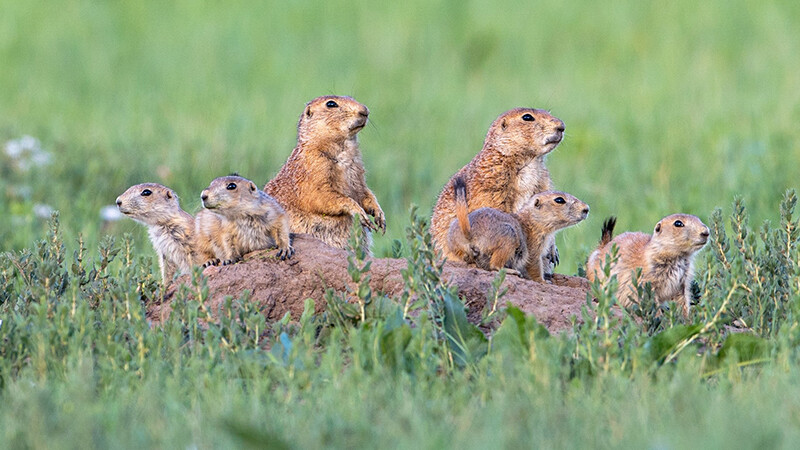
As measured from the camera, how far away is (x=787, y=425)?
3.87 m

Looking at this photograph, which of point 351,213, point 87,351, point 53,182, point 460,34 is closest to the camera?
point 87,351

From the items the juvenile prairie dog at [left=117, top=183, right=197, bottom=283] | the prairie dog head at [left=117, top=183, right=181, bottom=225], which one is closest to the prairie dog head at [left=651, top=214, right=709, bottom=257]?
the juvenile prairie dog at [left=117, top=183, right=197, bottom=283]

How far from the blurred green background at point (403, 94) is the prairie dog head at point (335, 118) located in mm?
2059

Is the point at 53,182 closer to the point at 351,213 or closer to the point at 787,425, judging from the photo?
the point at 351,213

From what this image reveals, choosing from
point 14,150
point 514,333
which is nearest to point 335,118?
point 514,333

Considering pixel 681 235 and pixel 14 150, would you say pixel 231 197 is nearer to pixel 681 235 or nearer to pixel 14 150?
pixel 681 235

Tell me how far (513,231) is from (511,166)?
0.92 metres

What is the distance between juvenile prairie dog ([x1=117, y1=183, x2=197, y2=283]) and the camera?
666 cm

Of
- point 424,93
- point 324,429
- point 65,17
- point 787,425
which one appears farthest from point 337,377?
point 65,17

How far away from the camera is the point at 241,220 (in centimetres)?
611

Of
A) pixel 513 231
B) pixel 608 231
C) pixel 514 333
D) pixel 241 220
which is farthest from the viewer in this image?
pixel 608 231

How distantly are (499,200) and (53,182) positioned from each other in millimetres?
5229

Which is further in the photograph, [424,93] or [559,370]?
[424,93]

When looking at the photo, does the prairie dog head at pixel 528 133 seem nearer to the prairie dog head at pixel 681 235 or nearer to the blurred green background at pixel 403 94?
the prairie dog head at pixel 681 235
